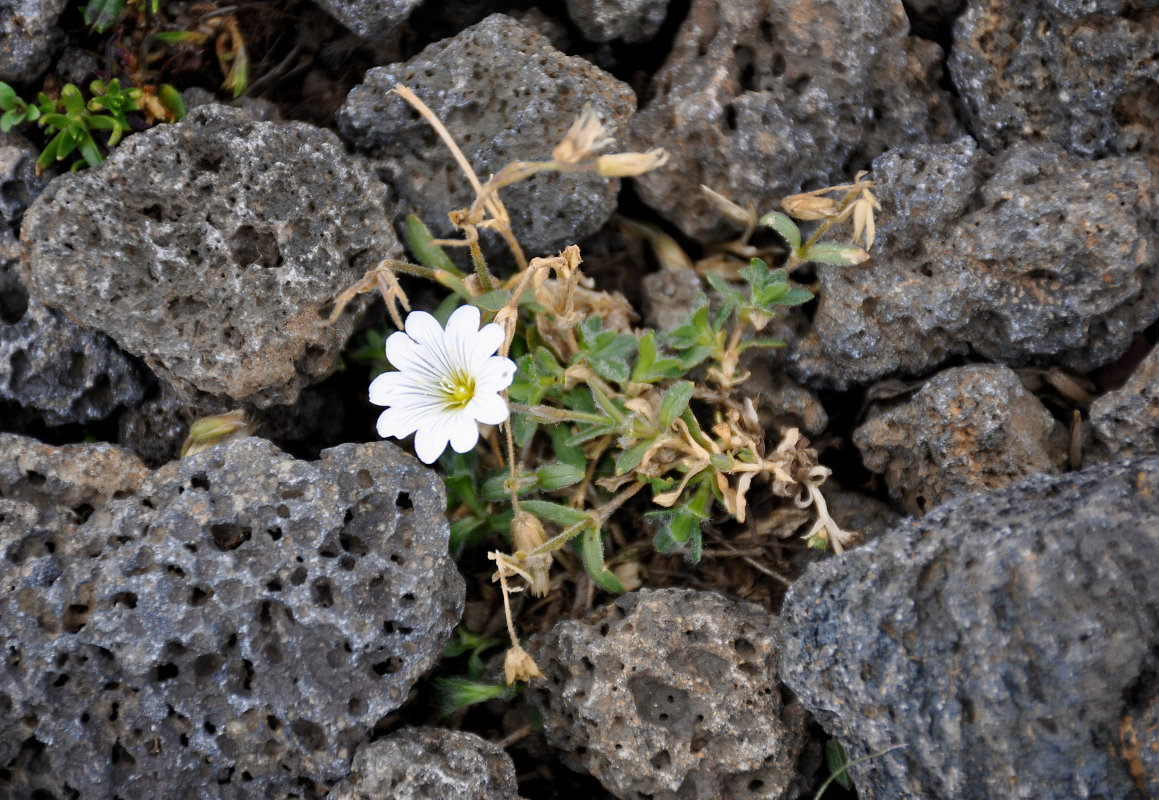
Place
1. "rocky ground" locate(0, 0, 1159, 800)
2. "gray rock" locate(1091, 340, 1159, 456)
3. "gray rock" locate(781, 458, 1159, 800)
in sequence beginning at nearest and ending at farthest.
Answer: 1. "gray rock" locate(781, 458, 1159, 800)
2. "rocky ground" locate(0, 0, 1159, 800)
3. "gray rock" locate(1091, 340, 1159, 456)

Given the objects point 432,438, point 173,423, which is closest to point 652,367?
point 432,438

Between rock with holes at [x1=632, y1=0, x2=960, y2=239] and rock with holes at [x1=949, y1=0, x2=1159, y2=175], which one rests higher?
rock with holes at [x1=949, y1=0, x2=1159, y2=175]

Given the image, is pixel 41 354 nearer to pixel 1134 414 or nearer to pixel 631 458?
pixel 631 458

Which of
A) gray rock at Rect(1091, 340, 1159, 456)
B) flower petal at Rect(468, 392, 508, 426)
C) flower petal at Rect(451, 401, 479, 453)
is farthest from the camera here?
gray rock at Rect(1091, 340, 1159, 456)

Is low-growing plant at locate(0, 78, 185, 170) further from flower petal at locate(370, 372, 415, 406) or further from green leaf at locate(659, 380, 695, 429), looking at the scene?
green leaf at locate(659, 380, 695, 429)

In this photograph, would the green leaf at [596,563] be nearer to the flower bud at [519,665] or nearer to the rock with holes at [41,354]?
the flower bud at [519,665]

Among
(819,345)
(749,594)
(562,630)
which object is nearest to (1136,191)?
(819,345)

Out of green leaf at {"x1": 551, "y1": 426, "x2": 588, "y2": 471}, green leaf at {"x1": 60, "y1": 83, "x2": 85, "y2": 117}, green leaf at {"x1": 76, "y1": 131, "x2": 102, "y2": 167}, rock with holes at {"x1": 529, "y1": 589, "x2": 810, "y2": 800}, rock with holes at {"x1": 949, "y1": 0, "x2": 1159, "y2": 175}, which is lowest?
rock with holes at {"x1": 529, "y1": 589, "x2": 810, "y2": 800}

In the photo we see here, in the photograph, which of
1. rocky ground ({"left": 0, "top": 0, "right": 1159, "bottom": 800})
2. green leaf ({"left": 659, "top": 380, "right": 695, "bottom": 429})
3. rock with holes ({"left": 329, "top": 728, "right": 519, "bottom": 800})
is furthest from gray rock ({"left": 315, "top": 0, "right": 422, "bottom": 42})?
rock with holes ({"left": 329, "top": 728, "right": 519, "bottom": 800})

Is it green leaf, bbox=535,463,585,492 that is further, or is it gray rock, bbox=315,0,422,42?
gray rock, bbox=315,0,422,42

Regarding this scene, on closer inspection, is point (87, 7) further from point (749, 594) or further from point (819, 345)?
point (749, 594)
